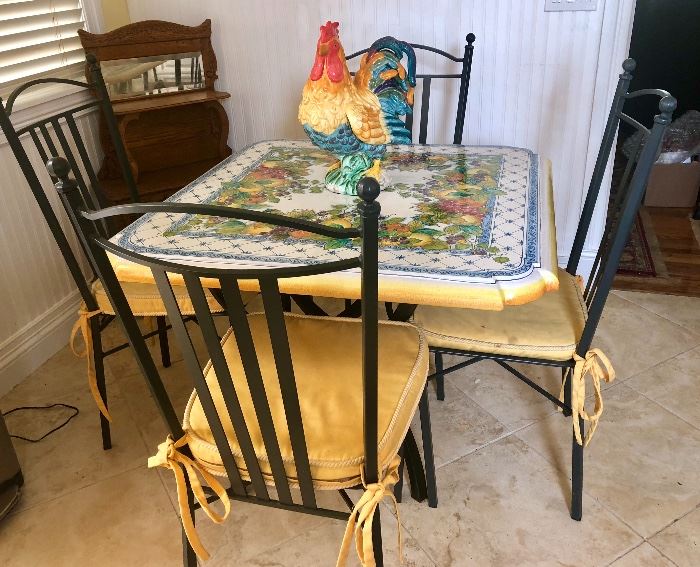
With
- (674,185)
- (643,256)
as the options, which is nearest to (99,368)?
(643,256)

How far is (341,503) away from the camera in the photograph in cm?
158

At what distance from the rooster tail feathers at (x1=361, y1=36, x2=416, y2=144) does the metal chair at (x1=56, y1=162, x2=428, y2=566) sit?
0.50m

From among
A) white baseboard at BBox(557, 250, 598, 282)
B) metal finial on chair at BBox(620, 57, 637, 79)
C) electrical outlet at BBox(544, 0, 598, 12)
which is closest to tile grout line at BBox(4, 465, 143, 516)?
metal finial on chair at BBox(620, 57, 637, 79)

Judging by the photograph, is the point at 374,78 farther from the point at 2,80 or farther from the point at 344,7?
the point at 2,80

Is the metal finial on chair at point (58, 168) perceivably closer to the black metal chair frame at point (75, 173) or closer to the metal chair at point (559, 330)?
the black metal chair frame at point (75, 173)

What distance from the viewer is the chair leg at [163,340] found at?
2037mm

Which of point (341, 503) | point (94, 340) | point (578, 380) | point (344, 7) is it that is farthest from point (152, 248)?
point (344, 7)

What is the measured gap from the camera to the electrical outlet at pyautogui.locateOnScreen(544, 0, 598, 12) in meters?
2.07

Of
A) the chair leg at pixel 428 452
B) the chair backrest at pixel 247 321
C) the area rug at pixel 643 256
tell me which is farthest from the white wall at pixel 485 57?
the chair backrest at pixel 247 321

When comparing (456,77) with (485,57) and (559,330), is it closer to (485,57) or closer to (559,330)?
(485,57)

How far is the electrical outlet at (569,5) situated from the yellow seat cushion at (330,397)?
1.41m

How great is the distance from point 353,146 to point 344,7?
3.66ft

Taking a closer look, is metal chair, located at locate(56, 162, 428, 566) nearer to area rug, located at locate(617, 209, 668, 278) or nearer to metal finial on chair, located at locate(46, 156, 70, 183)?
metal finial on chair, located at locate(46, 156, 70, 183)

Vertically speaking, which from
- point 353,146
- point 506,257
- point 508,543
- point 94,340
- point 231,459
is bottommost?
point 508,543
